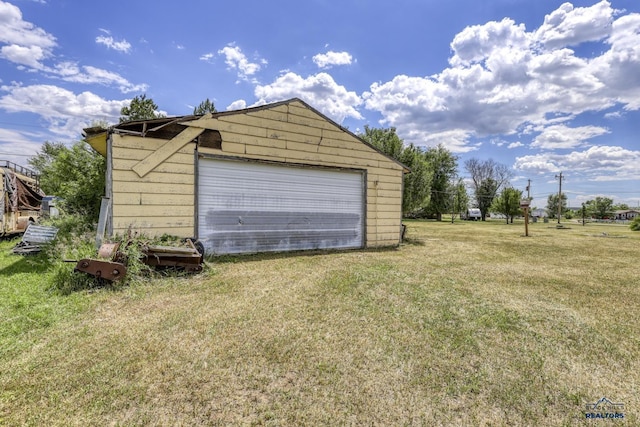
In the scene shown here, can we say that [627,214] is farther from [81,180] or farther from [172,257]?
[81,180]

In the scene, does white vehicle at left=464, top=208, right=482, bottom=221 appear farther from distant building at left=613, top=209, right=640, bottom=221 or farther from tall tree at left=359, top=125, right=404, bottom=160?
distant building at left=613, top=209, right=640, bottom=221

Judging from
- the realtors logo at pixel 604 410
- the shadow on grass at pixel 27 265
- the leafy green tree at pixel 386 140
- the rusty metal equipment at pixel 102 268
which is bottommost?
the realtors logo at pixel 604 410

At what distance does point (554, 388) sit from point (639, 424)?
1.42 ft

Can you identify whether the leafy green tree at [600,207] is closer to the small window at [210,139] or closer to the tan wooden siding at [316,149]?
the tan wooden siding at [316,149]

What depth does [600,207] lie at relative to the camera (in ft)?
181

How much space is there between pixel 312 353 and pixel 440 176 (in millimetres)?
37442

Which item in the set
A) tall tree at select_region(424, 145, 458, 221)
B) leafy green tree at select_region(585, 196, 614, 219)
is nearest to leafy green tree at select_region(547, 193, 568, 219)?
leafy green tree at select_region(585, 196, 614, 219)

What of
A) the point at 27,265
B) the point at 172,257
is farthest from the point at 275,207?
the point at 27,265

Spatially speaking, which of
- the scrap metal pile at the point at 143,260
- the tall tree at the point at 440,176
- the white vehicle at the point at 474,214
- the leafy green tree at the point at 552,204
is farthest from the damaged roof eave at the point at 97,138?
the leafy green tree at the point at 552,204

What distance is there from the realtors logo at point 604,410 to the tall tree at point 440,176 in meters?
33.8

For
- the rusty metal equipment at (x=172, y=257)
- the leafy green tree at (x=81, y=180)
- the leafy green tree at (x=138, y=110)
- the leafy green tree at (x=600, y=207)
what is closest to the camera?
the rusty metal equipment at (x=172, y=257)

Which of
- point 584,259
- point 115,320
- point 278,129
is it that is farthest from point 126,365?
point 584,259

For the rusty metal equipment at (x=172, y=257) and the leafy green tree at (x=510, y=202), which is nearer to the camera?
the rusty metal equipment at (x=172, y=257)

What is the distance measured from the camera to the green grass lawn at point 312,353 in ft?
6.29
